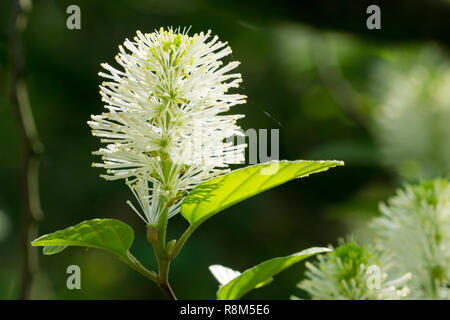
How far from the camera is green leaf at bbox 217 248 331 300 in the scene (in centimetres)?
70

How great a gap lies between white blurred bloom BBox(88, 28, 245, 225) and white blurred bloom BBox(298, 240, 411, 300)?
25 centimetres

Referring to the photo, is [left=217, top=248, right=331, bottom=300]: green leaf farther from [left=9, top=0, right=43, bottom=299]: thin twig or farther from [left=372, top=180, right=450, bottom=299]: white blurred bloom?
[left=9, top=0, right=43, bottom=299]: thin twig

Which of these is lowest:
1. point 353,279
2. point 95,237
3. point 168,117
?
point 353,279

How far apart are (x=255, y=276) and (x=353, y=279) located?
0.21 m

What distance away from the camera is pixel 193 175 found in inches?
30.4

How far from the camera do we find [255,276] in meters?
0.72

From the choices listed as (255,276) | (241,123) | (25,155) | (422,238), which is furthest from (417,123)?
(255,276)

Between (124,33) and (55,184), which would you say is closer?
(124,33)

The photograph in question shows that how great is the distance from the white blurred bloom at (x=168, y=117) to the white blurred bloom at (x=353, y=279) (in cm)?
25

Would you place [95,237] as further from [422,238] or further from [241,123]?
[241,123]

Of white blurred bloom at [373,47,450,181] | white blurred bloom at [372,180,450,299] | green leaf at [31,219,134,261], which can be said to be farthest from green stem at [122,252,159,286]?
white blurred bloom at [373,47,450,181]
